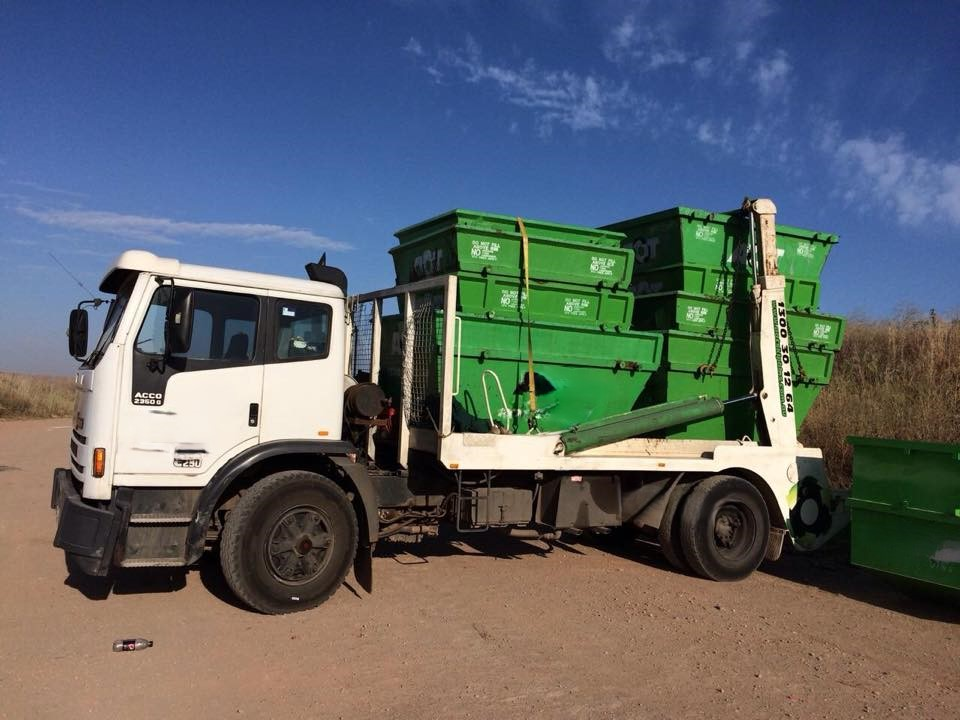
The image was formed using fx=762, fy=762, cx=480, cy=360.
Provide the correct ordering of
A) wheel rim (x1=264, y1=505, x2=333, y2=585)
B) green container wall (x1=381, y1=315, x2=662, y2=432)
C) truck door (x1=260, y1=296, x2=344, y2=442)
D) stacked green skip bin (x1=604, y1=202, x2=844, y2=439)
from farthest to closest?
stacked green skip bin (x1=604, y1=202, x2=844, y2=439) → green container wall (x1=381, y1=315, x2=662, y2=432) → truck door (x1=260, y1=296, x2=344, y2=442) → wheel rim (x1=264, y1=505, x2=333, y2=585)

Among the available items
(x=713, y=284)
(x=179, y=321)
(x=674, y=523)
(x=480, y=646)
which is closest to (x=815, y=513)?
(x=674, y=523)

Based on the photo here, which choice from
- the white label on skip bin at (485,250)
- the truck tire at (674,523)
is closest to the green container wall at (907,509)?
the truck tire at (674,523)

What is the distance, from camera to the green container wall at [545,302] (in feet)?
22.3

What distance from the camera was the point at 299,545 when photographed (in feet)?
18.7

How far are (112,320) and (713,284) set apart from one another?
5.87 m

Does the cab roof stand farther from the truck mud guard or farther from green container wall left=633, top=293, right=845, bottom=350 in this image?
green container wall left=633, top=293, right=845, bottom=350

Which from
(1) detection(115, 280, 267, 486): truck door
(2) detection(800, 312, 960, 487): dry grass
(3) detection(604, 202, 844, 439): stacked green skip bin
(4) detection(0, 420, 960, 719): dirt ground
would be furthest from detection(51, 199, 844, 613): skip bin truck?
(2) detection(800, 312, 960, 487): dry grass

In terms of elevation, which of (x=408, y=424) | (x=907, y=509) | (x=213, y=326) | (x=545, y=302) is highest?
(x=545, y=302)

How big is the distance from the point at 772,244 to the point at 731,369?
1415 millimetres

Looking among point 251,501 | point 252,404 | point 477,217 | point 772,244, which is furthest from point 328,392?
point 772,244

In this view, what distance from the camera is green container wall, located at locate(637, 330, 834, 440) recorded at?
7.87 m

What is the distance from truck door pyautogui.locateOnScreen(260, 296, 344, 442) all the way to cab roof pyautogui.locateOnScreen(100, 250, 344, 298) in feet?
0.31

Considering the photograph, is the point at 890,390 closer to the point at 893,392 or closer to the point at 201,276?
the point at 893,392

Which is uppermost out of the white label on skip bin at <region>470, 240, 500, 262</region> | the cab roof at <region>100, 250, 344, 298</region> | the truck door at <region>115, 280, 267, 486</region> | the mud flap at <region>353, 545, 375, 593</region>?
the white label on skip bin at <region>470, 240, 500, 262</region>
